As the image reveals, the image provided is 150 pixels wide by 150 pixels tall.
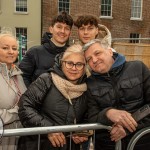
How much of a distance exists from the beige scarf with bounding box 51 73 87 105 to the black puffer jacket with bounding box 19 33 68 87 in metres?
1.04

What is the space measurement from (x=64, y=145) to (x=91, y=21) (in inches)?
65.6

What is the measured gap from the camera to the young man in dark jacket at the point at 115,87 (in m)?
3.04

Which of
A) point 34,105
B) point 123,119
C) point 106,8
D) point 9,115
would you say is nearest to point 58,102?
point 34,105

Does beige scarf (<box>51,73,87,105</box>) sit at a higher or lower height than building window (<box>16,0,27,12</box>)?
lower

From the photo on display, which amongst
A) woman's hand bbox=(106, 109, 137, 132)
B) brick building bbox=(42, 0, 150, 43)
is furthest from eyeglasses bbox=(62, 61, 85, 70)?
brick building bbox=(42, 0, 150, 43)

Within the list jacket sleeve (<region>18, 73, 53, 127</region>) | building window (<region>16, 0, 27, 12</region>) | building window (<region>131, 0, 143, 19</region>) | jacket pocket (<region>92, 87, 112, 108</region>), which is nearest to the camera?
jacket sleeve (<region>18, 73, 53, 127</region>)

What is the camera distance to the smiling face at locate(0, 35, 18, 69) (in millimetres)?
3484

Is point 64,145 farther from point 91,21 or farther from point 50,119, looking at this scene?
point 91,21

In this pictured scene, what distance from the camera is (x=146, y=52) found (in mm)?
10234

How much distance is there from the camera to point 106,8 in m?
30.8

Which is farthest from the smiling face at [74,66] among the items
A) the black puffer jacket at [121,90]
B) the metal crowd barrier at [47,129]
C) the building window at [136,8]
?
the building window at [136,8]

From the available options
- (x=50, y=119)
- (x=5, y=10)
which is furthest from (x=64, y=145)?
(x=5, y=10)

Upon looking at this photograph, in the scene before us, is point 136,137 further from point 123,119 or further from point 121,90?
point 121,90

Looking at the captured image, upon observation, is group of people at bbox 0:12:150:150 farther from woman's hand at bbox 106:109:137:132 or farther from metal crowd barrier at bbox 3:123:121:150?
metal crowd barrier at bbox 3:123:121:150
